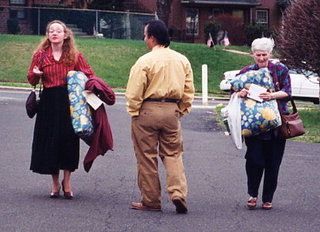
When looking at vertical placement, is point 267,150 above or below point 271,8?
below

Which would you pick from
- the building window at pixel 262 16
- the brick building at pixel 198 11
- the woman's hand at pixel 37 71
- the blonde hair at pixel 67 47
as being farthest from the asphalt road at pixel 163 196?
the building window at pixel 262 16

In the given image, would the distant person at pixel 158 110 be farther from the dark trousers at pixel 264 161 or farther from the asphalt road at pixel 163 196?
the dark trousers at pixel 264 161

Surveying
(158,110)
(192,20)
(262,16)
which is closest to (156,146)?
(158,110)

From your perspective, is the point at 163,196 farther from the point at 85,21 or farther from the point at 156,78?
the point at 85,21

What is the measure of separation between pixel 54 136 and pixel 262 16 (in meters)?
46.3

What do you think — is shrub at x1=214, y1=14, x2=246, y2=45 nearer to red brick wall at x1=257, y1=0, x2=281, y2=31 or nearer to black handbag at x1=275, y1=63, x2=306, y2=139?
red brick wall at x1=257, y1=0, x2=281, y2=31

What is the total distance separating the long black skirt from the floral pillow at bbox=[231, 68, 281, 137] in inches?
69.7

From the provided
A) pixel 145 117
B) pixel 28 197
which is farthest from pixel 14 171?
pixel 145 117

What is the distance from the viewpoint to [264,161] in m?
9.75

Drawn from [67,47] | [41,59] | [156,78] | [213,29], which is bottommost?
[213,29]

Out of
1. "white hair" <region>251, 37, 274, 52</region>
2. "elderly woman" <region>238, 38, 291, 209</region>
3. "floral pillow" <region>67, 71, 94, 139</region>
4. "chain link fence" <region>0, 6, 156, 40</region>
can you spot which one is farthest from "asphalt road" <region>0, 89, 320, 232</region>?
"chain link fence" <region>0, 6, 156, 40</region>

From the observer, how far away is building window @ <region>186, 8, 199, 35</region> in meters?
53.1

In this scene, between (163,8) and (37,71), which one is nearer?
(37,71)

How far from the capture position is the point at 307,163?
13602mm
